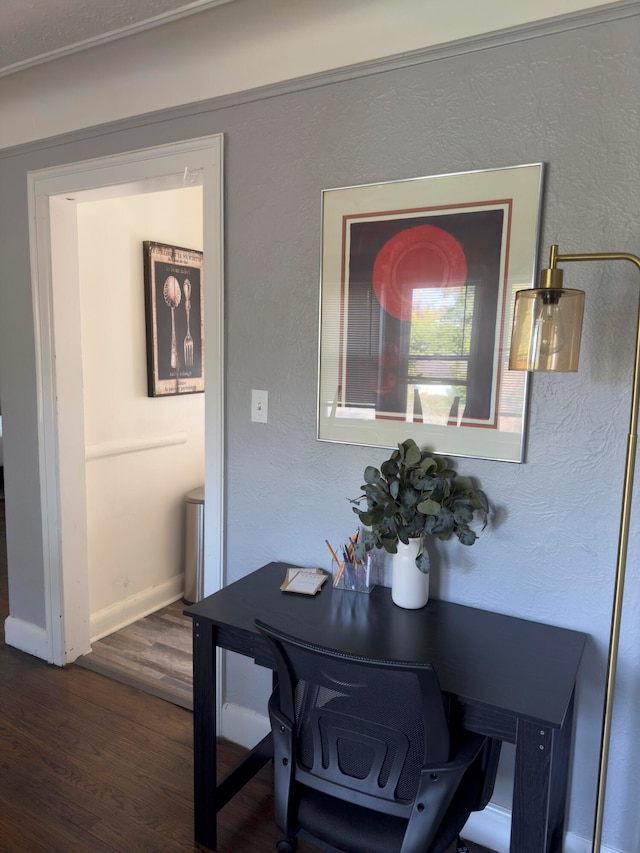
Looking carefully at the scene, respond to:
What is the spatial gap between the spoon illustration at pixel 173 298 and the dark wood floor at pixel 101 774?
1.63m

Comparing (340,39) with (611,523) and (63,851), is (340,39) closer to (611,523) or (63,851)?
(611,523)

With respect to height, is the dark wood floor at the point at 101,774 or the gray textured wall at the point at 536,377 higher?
the gray textured wall at the point at 536,377

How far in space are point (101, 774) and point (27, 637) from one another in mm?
1004

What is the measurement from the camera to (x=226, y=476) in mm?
2158

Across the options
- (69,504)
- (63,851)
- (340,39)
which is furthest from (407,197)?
(63,851)

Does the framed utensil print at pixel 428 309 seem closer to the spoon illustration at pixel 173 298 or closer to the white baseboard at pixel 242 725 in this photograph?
the white baseboard at pixel 242 725

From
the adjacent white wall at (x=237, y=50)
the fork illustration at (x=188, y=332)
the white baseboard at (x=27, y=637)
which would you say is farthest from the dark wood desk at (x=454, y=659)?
the fork illustration at (x=188, y=332)

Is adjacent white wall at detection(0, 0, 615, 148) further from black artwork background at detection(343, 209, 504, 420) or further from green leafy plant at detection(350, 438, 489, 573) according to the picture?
green leafy plant at detection(350, 438, 489, 573)

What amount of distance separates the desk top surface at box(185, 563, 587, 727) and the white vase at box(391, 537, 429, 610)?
3cm

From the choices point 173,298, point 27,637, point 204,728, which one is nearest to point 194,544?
point 27,637

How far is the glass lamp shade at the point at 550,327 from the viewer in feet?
4.36

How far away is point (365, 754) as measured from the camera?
127cm

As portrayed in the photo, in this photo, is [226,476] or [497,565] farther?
[226,476]

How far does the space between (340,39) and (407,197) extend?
1.67ft
